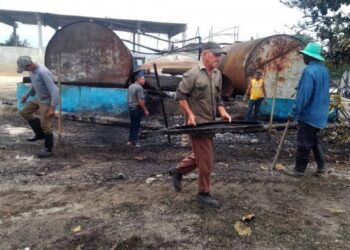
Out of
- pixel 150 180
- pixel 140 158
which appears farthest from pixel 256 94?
pixel 150 180

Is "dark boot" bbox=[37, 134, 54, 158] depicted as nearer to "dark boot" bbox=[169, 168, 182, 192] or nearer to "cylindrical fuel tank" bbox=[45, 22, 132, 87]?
"dark boot" bbox=[169, 168, 182, 192]

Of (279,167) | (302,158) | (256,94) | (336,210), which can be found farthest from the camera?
(256,94)

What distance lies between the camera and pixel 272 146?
7.28 metres

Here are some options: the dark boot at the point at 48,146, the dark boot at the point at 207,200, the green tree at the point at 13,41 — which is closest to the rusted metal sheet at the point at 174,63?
the dark boot at the point at 48,146

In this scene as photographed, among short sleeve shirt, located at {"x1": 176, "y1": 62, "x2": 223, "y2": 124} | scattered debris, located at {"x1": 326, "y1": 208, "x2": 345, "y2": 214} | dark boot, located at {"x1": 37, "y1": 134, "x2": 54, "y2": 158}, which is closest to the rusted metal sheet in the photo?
dark boot, located at {"x1": 37, "y1": 134, "x2": 54, "y2": 158}

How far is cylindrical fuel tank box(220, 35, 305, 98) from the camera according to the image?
33.5 feet

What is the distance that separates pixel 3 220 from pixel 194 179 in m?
2.33

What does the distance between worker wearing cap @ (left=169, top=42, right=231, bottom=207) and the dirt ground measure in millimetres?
373

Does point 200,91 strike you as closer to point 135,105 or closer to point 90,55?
point 135,105

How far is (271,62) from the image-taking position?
409 inches

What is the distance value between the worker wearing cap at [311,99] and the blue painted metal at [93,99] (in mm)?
5570

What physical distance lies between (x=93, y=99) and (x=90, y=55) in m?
1.27

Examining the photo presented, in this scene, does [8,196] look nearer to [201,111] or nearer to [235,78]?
[201,111]

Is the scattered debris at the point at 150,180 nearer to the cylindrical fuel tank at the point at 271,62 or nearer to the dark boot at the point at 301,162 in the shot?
the dark boot at the point at 301,162
